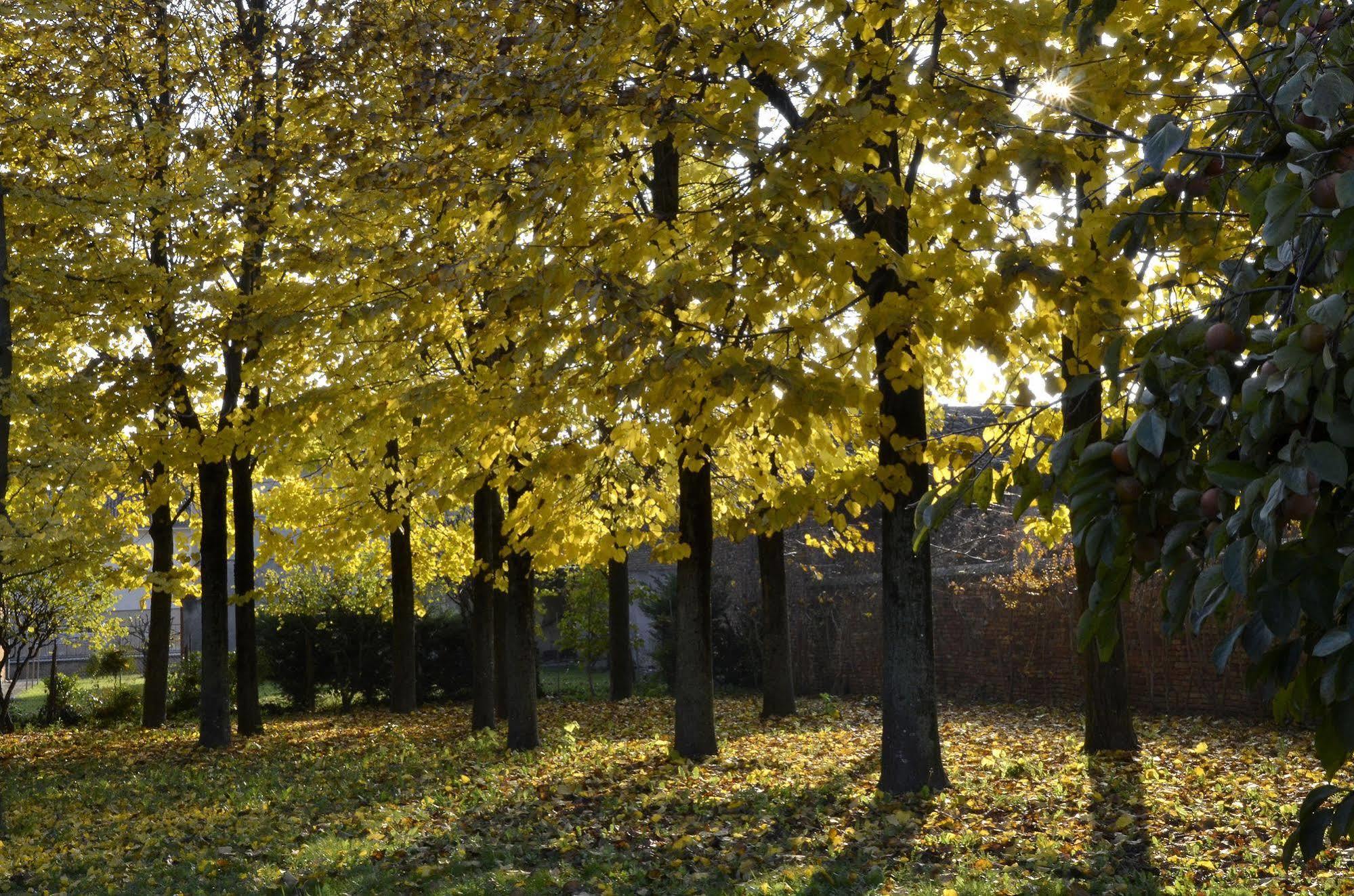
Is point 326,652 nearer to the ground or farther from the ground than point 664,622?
nearer to the ground

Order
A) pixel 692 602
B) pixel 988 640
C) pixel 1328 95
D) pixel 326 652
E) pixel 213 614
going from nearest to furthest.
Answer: pixel 1328 95, pixel 692 602, pixel 213 614, pixel 988 640, pixel 326 652

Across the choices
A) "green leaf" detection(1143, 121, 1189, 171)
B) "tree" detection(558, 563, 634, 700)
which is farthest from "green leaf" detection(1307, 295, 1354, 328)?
"tree" detection(558, 563, 634, 700)

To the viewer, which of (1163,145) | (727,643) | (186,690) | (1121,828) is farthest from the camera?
(727,643)

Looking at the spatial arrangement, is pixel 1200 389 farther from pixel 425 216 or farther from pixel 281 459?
pixel 425 216

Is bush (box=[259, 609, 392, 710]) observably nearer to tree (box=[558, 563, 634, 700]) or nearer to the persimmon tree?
tree (box=[558, 563, 634, 700])

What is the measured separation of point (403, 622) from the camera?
19.1 metres

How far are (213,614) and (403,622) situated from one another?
4.53m

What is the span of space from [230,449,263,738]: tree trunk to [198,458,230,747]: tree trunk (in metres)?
0.85

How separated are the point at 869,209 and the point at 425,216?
5130 mm

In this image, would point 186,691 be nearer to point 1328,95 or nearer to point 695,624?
point 695,624

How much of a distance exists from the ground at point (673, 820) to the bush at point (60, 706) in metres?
8.37

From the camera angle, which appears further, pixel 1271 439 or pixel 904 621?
pixel 904 621

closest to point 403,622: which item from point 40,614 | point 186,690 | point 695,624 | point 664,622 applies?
point 186,690

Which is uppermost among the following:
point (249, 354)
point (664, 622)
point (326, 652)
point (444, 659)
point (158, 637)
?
point (249, 354)
